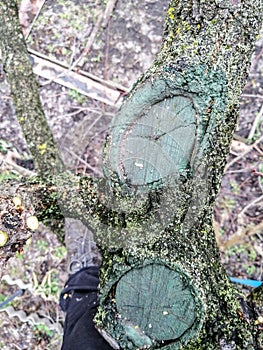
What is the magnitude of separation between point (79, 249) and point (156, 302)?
77 cm

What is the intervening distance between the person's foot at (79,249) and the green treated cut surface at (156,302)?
67cm

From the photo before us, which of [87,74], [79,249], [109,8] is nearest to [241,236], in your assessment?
[79,249]

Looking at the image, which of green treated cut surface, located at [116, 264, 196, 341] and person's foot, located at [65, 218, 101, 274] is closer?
green treated cut surface, located at [116, 264, 196, 341]

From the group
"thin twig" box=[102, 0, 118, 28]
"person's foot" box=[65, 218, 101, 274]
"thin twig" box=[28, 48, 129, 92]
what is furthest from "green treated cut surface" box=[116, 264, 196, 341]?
"thin twig" box=[102, 0, 118, 28]

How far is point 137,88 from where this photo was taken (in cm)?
98

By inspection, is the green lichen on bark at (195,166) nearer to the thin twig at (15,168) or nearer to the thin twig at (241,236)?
the thin twig at (241,236)

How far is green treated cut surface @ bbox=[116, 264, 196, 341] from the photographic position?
1.01 metres

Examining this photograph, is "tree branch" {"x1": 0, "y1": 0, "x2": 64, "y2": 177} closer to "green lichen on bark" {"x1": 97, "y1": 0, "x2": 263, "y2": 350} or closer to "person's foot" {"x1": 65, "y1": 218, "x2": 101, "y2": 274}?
"person's foot" {"x1": 65, "y1": 218, "x2": 101, "y2": 274}

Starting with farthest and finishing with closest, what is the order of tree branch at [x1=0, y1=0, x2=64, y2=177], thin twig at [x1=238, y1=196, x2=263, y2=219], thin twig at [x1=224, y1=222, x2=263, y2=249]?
thin twig at [x1=238, y1=196, x2=263, y2=219]
thin twig at [x1=224, y1=222, x2=263, y2=249]
tree branch at [x1=0, y1=0, x2=64, y2=177]

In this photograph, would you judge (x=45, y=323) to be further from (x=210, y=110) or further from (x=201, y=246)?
(x=210, y=110)

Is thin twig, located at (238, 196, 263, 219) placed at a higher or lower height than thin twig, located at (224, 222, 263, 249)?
higher

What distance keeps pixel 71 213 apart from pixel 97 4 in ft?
5.43

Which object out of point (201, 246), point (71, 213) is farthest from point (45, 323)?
point (201, 246)

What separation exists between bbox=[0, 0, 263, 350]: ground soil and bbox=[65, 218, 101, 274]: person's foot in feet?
1.98
